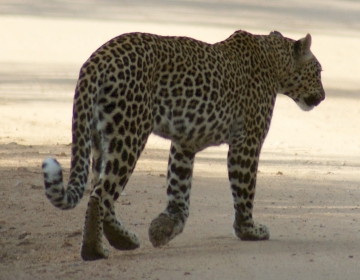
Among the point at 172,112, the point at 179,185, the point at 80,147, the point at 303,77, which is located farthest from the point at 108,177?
the point at 303,77

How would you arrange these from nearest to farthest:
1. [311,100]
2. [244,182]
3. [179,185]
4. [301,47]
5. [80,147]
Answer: [80,147] → [244,182] → [179,185] → [301,47] → [311,100]

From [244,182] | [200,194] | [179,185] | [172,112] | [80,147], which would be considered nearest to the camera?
[80,147]

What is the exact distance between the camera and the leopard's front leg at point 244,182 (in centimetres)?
834

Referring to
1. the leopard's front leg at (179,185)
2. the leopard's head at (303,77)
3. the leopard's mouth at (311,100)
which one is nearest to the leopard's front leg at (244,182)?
the leopard's front leg at (179,185)

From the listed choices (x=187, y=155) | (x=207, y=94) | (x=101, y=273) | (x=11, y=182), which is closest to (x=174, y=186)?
(x=187, y=155)

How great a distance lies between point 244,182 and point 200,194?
81.0 inches

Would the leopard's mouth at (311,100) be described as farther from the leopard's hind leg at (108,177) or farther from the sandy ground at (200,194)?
the leopard's hind leg at (108,177)

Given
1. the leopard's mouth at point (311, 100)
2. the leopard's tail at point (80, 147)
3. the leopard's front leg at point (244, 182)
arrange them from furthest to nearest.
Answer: the leopard's mouth at point (311, 100) < the leopard's front leg at point (244, 182) < the leopard's tail at point (80, 147)

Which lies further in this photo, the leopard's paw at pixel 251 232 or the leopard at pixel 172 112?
the leopard's paw at pixel 251 232

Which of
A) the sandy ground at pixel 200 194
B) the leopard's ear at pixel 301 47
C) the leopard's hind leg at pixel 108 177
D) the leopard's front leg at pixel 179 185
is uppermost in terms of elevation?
the leopard's ear at pixel 301 47

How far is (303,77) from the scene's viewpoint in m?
9.27

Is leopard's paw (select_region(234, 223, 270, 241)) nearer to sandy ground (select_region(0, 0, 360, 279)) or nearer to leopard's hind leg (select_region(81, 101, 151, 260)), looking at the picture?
sandy ground (select_region(0, 0, 360, 279))

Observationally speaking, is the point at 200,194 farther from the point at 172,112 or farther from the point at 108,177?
the point at 108,177

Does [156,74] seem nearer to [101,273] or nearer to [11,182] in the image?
[101,273]
